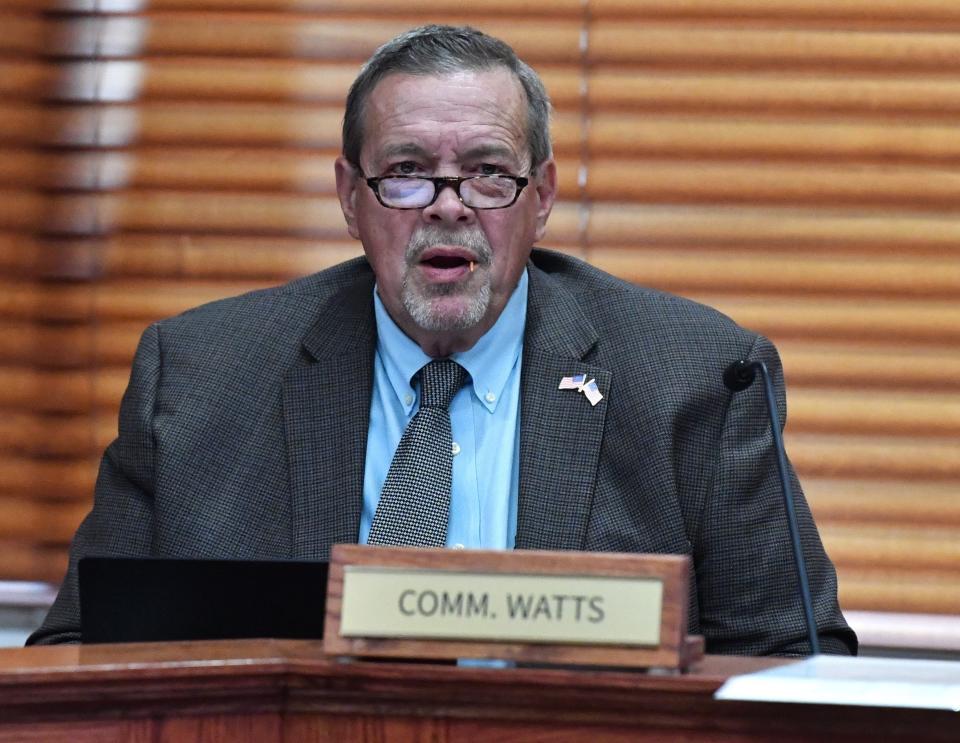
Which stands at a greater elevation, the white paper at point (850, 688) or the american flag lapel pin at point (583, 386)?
the american flag lapel pin at point (583, 386)

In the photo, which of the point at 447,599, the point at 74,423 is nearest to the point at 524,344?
the point at 74,423

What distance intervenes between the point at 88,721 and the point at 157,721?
0.19ft

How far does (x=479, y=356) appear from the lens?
2535 mm

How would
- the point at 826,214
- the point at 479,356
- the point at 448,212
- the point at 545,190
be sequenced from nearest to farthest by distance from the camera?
the point at 448,212
the point at 479,356
the point at 545,190
the point at 826,214

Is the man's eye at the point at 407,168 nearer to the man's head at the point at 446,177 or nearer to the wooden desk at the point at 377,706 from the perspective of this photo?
the man's head at the point at 446,177

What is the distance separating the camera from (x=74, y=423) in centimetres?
305

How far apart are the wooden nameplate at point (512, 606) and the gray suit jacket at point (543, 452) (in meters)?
0.98

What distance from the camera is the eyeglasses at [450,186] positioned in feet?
8.04

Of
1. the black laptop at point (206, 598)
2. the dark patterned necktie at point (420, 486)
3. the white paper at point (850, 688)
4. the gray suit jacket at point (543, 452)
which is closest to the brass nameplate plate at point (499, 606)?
the white paper at point (850, 688)

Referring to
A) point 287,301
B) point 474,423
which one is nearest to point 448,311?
point 474,423

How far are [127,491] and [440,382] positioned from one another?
1.81 ft

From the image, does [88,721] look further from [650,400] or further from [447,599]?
[650,400]

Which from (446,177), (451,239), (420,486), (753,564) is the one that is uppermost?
(446,177)

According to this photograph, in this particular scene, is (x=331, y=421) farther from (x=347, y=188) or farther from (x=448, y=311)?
(x=347, y=188)
